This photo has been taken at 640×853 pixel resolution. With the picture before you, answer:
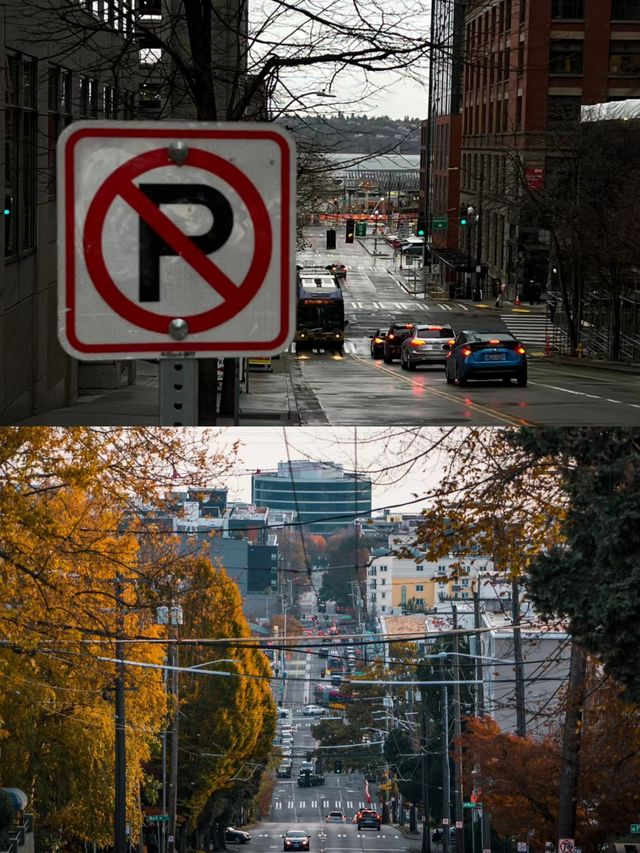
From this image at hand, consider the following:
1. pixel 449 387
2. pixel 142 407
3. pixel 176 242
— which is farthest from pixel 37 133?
pixel 176 242

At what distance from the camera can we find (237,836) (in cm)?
761

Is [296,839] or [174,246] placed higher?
[174,246]

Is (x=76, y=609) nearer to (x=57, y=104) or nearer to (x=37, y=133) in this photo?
(x=37, y=133)

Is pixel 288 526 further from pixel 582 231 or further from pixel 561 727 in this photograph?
pixel 582 231

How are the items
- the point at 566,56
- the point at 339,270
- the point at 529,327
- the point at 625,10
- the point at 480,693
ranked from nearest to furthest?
the point at 480,693
the point at 566,56
the point at 625,10
the point at 529,327
the point at 339,270

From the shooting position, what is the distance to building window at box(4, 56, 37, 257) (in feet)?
64.1

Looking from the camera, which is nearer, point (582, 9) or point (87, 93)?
point (87, 93)

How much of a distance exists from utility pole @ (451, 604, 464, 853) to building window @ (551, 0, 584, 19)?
3017cm

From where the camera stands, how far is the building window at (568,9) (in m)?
35.5

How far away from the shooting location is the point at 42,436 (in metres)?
7.36

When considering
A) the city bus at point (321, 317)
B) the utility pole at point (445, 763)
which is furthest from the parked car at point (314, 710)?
the city bus at point (321, 317)

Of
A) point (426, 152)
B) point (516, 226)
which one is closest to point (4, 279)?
point (516, 226)

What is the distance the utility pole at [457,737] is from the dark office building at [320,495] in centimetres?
80

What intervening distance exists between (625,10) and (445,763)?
3677 centimetres
